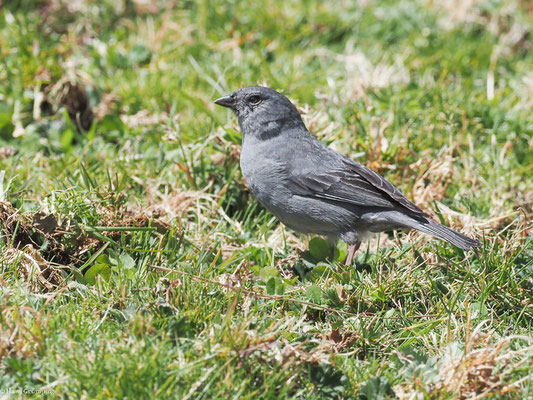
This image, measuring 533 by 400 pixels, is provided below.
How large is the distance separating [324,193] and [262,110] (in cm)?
90

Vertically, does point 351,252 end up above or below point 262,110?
below

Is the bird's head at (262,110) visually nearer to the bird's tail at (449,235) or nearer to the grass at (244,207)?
the grass at (244,207)

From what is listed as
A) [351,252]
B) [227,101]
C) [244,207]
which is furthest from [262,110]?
[351,252]

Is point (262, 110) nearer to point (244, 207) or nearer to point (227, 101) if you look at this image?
point (227, 101)

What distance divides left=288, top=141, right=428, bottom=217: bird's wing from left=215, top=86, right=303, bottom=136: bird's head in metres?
0.41

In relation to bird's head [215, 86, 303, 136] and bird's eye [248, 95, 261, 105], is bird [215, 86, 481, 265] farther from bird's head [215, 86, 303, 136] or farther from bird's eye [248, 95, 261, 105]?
bird's eye [248, 95, 261, 105]

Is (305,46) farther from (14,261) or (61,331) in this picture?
(61,331)

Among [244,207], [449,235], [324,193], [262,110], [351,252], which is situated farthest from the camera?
[244,207]

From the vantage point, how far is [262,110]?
5199mm

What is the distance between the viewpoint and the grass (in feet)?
10.6

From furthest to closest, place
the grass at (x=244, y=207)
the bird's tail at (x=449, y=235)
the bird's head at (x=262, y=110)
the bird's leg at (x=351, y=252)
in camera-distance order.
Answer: the bird's head at (x=262, y=110) → the bird's leg at (x=351, y=252) → the bird's tail at (x=449, y=235) → the grass at (x=244, y=207)

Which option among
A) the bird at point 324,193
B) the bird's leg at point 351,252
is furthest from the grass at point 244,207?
the bird at point 324,193

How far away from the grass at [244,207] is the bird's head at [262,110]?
0.28 meters

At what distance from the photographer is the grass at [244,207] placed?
10.6ft
